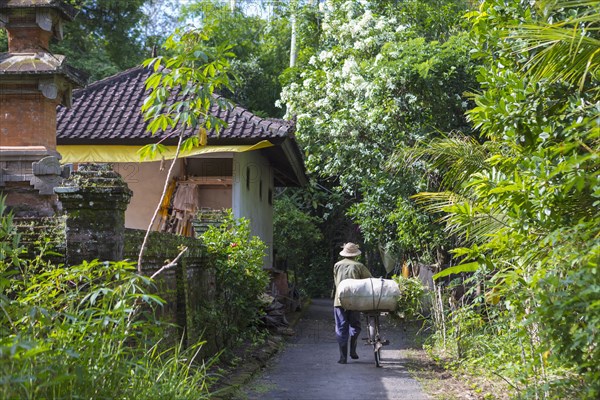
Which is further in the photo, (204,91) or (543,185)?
(204,91)

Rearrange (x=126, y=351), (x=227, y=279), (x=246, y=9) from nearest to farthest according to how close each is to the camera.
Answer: (x=126, y=351) < (x=227, y=279) < (x=246, y=9)

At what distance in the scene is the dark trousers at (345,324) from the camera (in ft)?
41.1

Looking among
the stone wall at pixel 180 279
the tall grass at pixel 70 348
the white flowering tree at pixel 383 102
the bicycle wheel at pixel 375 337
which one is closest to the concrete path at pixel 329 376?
the bicycle wheel at pixel 375 337

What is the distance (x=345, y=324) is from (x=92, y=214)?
6.15 meters

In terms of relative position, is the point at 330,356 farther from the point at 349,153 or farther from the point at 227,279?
the point at 349,153

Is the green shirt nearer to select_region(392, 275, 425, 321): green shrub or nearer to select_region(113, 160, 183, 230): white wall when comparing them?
select_region(392, 275, 425, 321): green shrub

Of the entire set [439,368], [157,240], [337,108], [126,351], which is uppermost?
[337,108]

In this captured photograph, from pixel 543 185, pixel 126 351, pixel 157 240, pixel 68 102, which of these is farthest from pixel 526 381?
pixel 68 102

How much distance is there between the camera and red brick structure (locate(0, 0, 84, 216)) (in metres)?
10.7

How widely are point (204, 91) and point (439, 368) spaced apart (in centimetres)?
614

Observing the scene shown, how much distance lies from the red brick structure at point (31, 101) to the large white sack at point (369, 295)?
440 centimetres

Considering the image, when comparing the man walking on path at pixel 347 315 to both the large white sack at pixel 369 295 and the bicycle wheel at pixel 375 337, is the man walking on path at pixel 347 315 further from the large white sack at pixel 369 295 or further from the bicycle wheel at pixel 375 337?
the large white sack at pixel 369 295

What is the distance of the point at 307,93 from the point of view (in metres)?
20.8

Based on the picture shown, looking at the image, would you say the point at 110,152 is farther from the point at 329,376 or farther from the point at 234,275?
the point at 329,376
